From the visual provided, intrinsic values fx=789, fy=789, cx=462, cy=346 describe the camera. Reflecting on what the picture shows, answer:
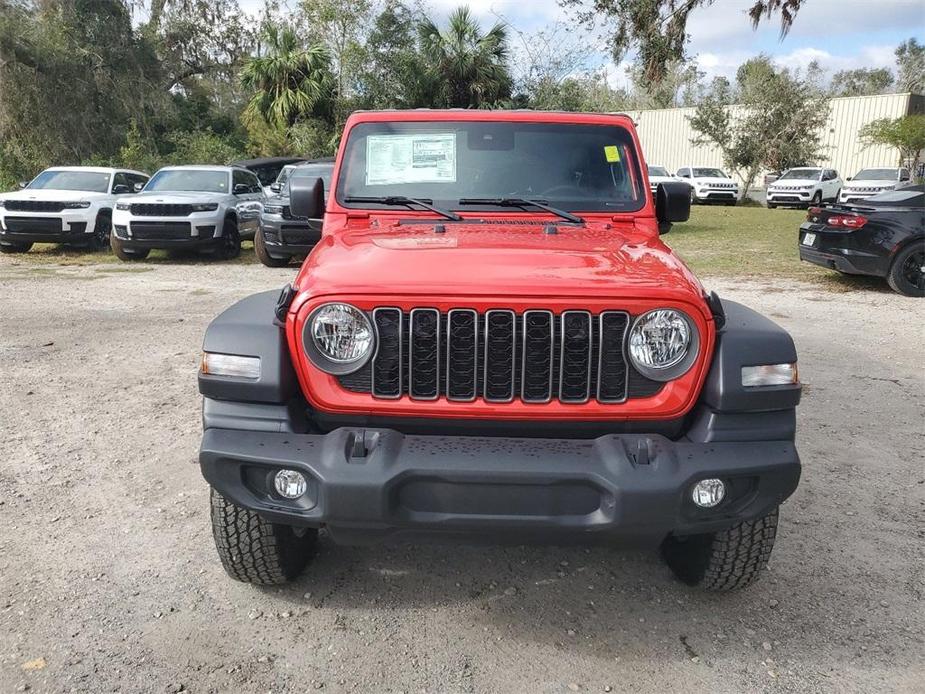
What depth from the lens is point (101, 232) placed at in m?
14.2

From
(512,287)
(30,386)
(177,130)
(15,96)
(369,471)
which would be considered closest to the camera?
(369,471)

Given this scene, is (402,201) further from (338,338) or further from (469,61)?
(469,61)

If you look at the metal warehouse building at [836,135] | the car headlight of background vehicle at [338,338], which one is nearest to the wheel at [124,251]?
the car headlight of background vehicle at [338,338]

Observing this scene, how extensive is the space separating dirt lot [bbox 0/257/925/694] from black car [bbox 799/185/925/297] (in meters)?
5.70

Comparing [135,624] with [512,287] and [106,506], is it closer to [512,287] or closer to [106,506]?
[106,506]

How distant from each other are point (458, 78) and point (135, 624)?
21.3 m

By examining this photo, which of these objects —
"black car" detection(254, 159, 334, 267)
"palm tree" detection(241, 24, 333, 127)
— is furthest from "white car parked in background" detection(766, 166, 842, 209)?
"black car" detection(254, 159, 334, 267)

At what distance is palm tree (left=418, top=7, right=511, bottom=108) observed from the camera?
2202 centimetres

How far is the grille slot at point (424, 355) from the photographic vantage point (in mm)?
2570

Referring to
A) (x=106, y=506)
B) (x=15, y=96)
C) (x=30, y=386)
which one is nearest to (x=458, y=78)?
(x=15, y=96)

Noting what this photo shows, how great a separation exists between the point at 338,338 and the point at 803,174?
98.2 feet

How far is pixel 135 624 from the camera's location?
9.40 feet

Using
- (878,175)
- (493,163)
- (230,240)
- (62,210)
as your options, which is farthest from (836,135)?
(493,163)

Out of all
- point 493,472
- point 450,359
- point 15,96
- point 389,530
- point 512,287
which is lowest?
point 389,530
